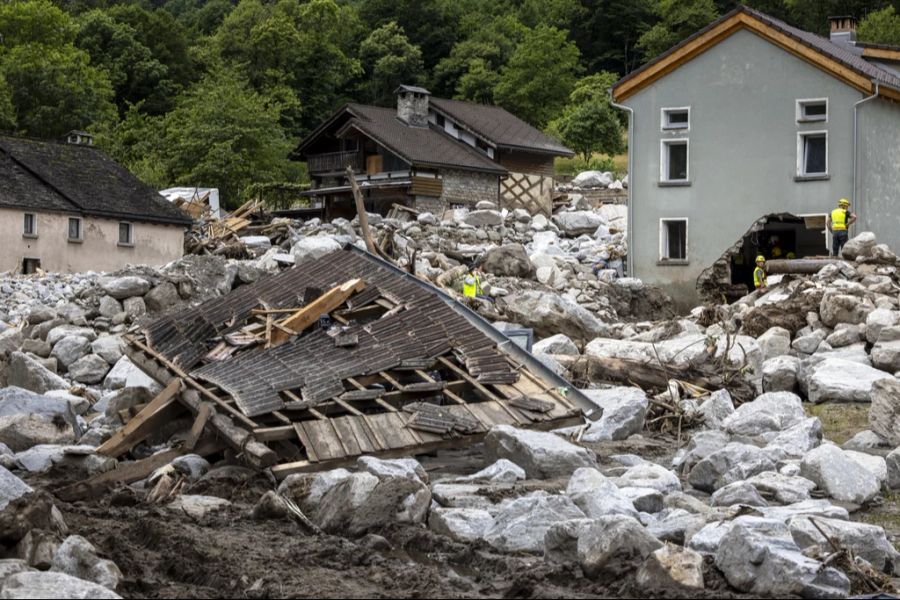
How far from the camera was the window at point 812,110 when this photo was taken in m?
35.5

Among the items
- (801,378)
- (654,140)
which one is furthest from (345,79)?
(801,378)

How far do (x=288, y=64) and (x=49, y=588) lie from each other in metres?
73.0

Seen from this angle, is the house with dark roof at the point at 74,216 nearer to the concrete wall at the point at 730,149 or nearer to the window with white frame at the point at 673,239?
the concrete wall at the point at 730,149

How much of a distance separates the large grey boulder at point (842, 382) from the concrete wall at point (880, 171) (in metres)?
13.5

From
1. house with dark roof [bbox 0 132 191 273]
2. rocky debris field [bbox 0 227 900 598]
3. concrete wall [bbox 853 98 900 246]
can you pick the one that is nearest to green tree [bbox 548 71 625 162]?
house with dark roof [bbox 0 132 191 273]

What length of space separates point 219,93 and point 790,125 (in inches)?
1106

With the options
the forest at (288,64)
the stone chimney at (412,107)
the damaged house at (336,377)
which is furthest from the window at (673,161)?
the forest at (288,64)

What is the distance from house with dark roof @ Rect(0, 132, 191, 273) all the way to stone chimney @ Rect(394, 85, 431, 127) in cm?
1382

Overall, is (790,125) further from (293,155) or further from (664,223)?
(293,155)

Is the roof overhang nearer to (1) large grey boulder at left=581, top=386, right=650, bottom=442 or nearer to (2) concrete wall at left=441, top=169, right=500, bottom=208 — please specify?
(2) concrete wall at left=441, top=169, right=500, bottom=208

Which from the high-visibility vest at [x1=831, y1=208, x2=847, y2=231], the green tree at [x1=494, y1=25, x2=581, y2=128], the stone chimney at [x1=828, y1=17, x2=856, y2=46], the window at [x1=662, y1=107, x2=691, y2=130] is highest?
the green tree at [x1=494, y1=25, x2=581, y2=128]

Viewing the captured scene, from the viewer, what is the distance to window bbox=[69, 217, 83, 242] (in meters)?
42.0

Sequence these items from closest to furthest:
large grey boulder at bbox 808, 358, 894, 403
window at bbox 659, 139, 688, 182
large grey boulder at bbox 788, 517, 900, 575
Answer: large grey boulder at bbox 788, 517, 900, 575 < large grey boulder at bbox 808, 358, 894, 403 < window at bbox 659, 139, 688, 182

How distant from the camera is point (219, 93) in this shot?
2222 inches
